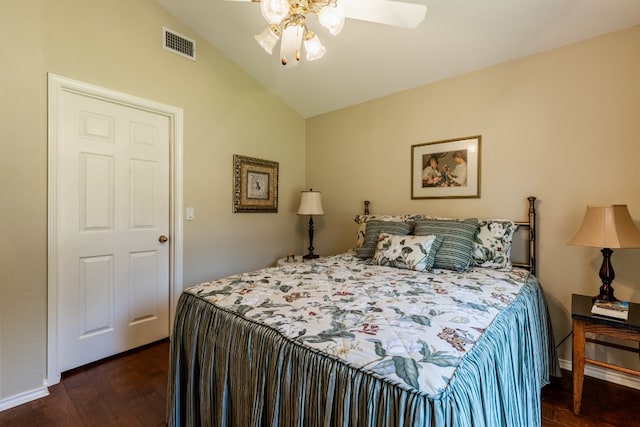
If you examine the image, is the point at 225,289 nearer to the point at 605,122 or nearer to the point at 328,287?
the point at 328,287

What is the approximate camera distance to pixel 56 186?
2025 mm

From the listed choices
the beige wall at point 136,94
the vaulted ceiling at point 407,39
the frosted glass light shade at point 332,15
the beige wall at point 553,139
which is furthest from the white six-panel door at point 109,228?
the beige wall at point 553,139

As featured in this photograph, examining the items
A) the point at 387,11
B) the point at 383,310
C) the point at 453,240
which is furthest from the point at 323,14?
the point at 453,240

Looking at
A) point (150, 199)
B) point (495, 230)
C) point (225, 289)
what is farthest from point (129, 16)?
point (495, 230)

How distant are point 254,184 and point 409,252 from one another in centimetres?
189

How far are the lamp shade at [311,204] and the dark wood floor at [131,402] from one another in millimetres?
1926

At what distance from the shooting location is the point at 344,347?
0.95 meters

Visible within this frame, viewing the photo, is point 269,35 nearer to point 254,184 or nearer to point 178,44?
point 178,44

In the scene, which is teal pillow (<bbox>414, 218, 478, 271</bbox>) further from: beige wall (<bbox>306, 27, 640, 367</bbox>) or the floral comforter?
beige wall (<bbox>306, 27, 640, 367</bbox>)

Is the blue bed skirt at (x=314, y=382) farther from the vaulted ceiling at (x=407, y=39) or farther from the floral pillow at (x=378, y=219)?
the vaulted ceiling at (x=407, y=39)

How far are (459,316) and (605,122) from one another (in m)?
1.93

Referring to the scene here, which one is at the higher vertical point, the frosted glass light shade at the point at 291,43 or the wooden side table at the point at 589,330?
the frosted glass light shade at the point at 291,43

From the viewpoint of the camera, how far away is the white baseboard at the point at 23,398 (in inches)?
69.1

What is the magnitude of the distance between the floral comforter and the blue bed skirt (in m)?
0.03
